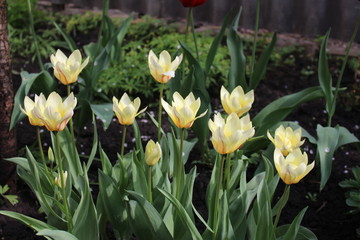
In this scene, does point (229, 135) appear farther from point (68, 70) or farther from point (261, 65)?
point (261, 65)

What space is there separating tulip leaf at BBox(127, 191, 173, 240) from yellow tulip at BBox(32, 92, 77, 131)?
0.31 meters

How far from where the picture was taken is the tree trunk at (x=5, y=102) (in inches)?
97.5

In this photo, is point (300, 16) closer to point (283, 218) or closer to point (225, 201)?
point (283, 218)

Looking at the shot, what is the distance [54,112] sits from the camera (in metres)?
1.62

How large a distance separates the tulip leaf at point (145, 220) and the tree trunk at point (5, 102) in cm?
90

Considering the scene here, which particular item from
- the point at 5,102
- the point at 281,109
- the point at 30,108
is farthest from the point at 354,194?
the point at 5,102

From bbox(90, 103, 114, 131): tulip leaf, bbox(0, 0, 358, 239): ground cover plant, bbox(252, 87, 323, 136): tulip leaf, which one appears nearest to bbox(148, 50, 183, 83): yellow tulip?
bbox(0, 0, 358, 239): ground cover plant

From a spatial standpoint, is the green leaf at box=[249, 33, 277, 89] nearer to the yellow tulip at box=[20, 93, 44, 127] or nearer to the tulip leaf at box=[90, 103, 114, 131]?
the tulip leaf at box=[90, 103, 114, 131]

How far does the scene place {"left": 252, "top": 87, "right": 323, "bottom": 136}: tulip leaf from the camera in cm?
273

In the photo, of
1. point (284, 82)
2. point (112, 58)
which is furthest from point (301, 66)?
point (112, 58)

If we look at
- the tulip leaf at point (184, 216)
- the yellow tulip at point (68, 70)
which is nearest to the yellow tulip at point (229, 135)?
the tulip leaf at point (184, 216)

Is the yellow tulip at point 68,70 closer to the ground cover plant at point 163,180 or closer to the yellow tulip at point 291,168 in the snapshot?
the ground cover plant at point 163,180

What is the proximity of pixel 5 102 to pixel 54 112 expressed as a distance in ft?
3.24

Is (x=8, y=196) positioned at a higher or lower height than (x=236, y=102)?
lower
